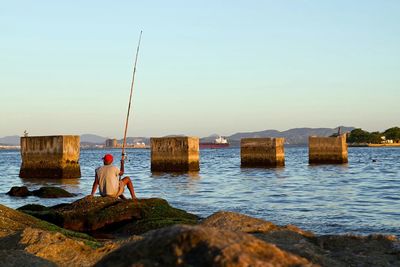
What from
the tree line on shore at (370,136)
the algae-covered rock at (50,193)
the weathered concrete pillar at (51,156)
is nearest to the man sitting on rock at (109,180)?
the algae-covered rock at (50,193)

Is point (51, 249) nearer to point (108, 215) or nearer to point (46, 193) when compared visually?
point (108, 215)

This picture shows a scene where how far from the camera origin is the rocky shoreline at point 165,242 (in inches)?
119

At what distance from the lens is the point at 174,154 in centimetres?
3750

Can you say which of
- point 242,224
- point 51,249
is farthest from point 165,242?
point 242,224

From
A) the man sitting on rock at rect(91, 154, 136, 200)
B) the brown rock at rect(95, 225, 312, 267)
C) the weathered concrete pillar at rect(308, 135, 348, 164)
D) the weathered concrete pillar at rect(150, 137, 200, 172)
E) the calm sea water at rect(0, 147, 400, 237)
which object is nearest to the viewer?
the brown rock at rect(95, 225, 312, 267)

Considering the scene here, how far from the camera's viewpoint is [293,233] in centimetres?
643

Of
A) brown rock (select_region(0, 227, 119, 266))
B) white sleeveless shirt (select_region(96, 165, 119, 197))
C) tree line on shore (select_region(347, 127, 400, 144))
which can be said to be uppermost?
tree line on shore (select_region(347, 127, 400, 144))

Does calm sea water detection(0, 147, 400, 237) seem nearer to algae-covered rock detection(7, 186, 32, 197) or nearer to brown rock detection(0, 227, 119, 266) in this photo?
algae-covered rock detection(7, 186, 32, 197)

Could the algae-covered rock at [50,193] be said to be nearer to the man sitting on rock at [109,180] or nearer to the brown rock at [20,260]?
the man sitting on rock at [109,180]

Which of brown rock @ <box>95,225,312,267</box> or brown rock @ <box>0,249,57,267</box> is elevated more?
brown rock @ <box>95,225,312,267</box>

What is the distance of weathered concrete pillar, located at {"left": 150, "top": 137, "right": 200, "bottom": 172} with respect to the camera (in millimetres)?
37062

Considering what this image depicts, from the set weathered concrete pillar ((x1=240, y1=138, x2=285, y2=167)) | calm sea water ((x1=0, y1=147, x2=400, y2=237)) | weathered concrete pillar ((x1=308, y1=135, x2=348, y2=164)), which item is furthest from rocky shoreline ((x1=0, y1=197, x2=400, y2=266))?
weathered concrete pillar ((x1=308, y1=135, x2=348, y2=164))

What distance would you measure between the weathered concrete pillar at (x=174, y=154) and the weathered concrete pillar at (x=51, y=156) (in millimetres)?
6640

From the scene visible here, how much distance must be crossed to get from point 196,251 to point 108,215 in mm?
9168
